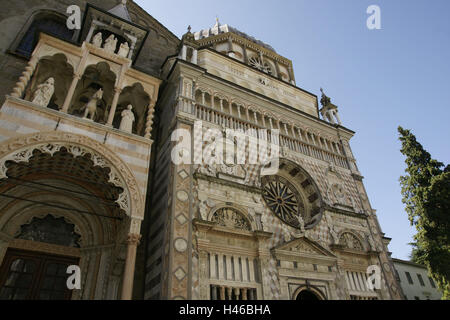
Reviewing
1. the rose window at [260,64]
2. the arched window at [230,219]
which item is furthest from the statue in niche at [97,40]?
the rose window at [260,64]

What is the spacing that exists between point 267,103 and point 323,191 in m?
5.51

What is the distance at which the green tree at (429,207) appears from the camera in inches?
596

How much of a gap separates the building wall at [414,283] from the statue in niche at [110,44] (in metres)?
29.3

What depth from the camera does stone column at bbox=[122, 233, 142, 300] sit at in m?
7.39

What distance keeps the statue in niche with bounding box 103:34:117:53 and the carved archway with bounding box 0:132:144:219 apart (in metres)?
4.37

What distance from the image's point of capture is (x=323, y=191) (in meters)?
14.4

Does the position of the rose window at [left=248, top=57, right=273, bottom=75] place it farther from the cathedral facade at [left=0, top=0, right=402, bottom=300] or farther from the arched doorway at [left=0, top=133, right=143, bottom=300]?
the arched doorway at [left=0, top=133, right=143, bottom=300]

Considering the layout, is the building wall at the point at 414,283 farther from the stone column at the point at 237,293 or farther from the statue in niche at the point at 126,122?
the statue in niche at the point at 126,122

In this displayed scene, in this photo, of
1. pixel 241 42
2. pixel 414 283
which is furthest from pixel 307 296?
pixel 414 283

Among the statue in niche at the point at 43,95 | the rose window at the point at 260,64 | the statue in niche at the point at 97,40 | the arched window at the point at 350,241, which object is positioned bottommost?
Result: the arched window at the point at 350,241

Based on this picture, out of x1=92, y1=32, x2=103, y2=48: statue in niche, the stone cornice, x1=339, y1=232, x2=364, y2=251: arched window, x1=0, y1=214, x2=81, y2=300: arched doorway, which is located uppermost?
the stone cornice

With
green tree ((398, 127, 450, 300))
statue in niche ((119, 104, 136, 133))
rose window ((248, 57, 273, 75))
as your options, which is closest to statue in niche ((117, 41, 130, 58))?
statue in niche ((119, 104, 136, 133))

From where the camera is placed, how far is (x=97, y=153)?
8.76m

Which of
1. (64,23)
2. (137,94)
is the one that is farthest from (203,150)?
(64,23)
